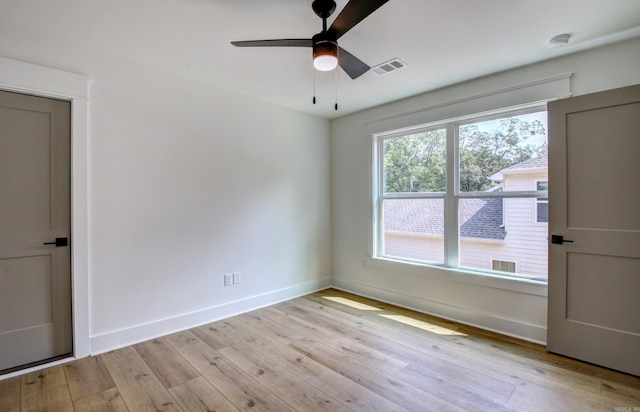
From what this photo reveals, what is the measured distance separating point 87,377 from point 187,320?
973 millimetres

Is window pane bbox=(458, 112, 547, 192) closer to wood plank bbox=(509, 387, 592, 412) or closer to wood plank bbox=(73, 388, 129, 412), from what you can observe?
wood plank bbox=(509, 387, 592, 412)

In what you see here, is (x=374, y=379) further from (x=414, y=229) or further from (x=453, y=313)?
(x=414, y=229)

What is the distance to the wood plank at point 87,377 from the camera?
2.14 meters

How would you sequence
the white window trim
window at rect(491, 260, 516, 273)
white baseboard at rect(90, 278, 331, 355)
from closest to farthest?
white baseboard at rect(90, 278, 331, 355) → the white window trim → window at rect(491, 260, 516, 273)

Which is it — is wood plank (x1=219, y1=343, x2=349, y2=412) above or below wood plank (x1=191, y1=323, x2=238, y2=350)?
below

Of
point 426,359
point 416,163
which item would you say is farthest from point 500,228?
point 426,359

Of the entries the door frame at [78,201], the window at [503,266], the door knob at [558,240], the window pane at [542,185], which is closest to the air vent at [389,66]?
the window pane at [542,185]

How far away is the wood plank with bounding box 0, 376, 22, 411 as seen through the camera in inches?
77.5

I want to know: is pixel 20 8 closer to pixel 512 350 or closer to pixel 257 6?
pixel 257 6

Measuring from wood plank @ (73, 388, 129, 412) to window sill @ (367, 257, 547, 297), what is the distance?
→ 3.00m

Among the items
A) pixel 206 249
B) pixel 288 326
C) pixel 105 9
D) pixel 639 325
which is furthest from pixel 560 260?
pixel 105 9

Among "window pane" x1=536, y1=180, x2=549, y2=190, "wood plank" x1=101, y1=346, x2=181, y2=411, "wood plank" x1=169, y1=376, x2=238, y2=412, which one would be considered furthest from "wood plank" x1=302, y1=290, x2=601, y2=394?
"wood plank" x1=101, y1=346, x2=181, y2=411

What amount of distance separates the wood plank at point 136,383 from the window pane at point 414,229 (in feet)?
9.55

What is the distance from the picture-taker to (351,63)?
2.13m
